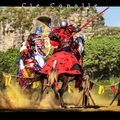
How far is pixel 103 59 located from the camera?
19422 millimetres

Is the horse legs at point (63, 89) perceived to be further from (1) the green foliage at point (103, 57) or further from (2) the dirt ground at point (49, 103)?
(1) the green foliage at point (103, 57)

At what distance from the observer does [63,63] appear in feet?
56.8

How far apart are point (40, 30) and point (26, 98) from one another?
7.69 feet

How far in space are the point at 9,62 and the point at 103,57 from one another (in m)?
2.96

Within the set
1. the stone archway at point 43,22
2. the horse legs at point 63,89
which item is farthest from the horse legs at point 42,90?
the stone archway at point 43,22

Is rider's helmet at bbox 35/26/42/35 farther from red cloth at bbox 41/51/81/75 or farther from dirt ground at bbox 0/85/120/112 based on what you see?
dirt ground at bbox 0/85/120/112

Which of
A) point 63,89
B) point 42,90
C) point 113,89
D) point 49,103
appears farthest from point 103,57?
point 49,103

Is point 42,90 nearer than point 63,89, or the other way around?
point 63,89

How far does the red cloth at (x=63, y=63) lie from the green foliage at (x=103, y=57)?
0.84 metres

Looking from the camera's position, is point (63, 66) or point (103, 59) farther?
point (103, 59)

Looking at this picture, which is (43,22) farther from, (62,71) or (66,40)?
(62,71)
